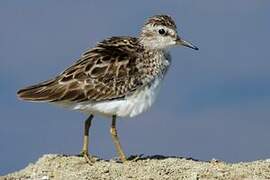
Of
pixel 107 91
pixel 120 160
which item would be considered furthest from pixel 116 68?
pixel 120 160

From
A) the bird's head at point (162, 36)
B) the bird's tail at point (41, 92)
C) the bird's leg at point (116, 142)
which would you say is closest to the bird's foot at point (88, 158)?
the bird's leg at point (116, 142)

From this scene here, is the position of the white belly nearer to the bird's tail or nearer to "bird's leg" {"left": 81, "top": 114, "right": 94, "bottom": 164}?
the bird's tail

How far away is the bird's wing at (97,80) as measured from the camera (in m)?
18.9

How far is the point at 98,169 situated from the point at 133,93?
1.72 meters

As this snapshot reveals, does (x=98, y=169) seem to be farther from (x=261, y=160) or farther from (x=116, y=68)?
(x=261, y=160)

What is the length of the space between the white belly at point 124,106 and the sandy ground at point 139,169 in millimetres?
970

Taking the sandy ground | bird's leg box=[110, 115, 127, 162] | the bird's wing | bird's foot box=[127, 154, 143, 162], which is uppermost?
the bird's wing

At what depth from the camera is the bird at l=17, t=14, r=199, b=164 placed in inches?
744

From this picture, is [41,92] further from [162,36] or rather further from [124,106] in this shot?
[162,36]

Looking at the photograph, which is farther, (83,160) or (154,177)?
(83,160)

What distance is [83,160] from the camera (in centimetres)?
1922

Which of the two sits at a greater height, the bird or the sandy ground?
the bird

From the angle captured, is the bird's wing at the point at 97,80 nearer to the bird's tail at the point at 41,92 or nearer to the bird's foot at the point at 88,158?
the bird's tail at the point at 41,92

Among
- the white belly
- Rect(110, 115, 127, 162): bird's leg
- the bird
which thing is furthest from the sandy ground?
the white belly
